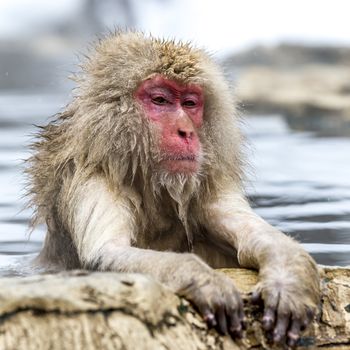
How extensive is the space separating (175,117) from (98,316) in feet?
6.88

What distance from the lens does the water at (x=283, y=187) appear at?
7496 mm

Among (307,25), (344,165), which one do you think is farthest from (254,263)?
(307,25)

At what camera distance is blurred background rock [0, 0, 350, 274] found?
841 centimetres

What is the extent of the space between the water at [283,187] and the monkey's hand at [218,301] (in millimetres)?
2097

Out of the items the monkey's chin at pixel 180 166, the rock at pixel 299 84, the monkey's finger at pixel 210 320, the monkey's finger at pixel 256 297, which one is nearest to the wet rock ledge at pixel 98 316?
the monkey's finger at pixel 210 320

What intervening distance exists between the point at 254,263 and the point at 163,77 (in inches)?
46.9

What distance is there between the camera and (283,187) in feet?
31.8

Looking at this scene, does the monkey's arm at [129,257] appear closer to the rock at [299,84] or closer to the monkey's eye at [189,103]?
the monkey's eye at [189,103]

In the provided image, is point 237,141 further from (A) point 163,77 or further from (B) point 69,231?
(B) point 69,231

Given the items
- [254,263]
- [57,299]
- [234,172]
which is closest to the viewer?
[57,299]

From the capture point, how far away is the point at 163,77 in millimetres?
6156

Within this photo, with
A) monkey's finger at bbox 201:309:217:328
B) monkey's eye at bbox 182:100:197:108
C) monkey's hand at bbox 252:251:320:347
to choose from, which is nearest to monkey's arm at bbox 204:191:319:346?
monkey's hand at bbox 252:251:320:347

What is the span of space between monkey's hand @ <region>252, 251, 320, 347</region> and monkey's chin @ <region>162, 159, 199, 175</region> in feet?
3.24

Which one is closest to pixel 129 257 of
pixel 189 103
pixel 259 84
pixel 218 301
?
pixel 218 301
